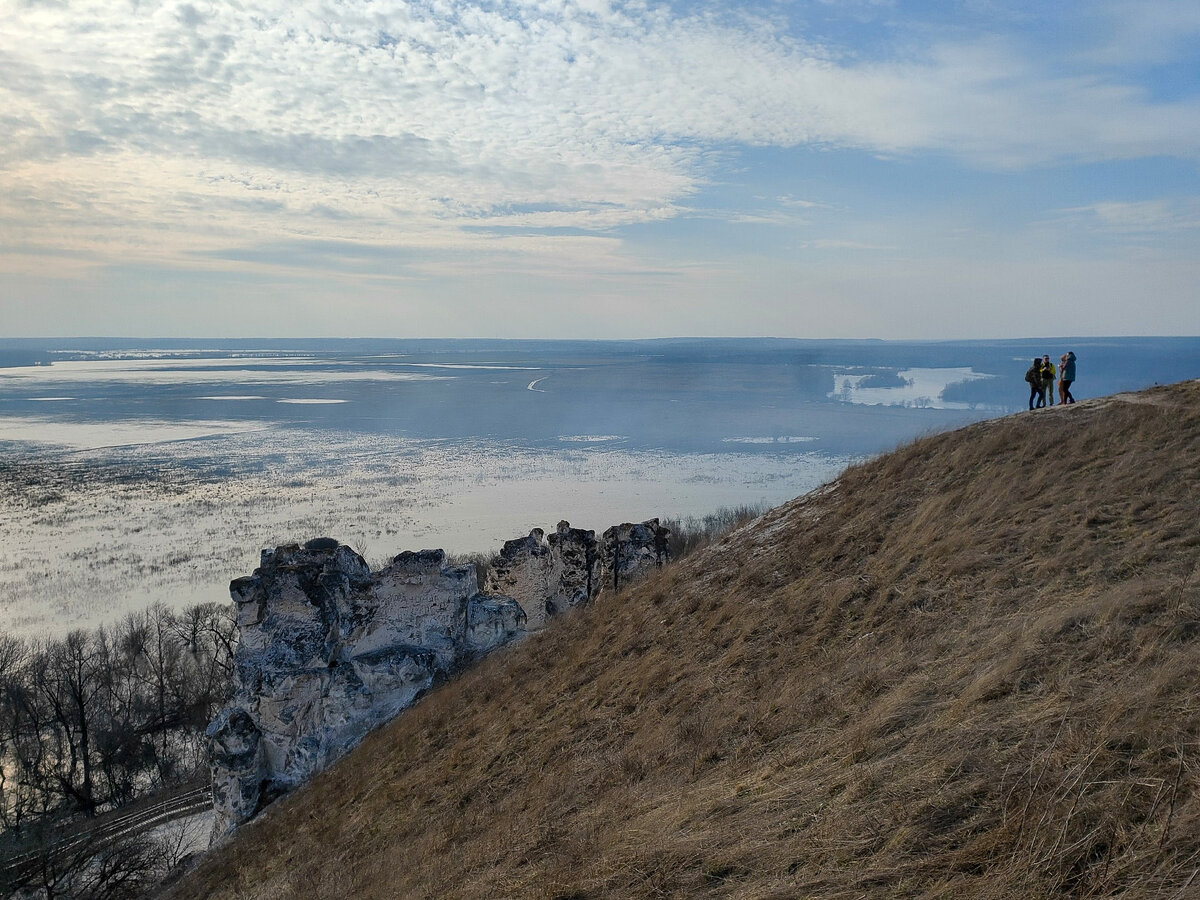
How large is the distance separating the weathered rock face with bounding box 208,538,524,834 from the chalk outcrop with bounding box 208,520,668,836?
0.02 m

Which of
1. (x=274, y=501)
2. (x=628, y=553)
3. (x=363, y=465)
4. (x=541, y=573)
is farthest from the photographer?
(x=363, y=465)

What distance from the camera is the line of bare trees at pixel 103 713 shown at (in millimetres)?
21750

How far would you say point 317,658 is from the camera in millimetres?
14500

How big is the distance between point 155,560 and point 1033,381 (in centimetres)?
3728

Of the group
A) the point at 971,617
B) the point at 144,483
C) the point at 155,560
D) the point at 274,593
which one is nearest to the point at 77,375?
the point at 144,483

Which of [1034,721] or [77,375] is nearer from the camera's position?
[1034,721]

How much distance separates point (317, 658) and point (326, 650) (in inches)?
8.9

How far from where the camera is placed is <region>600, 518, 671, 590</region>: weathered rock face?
63.6ft

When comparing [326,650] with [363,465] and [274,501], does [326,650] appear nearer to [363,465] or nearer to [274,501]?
[274,501]

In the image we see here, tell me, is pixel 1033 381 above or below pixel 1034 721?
above

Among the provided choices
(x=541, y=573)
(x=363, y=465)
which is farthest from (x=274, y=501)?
(x=541, y=573)

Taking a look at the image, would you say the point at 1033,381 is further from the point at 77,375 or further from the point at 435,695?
the point at 77,375

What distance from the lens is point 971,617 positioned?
7383 millimetres

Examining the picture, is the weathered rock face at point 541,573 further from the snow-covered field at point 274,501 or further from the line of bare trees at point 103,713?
the line of bare trees at point 103,713
